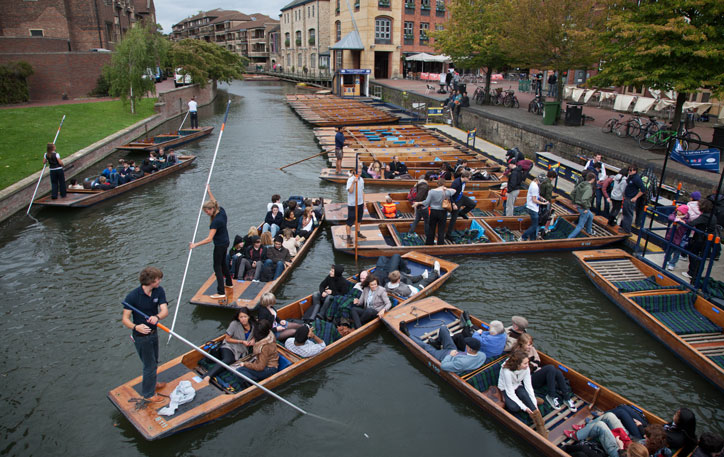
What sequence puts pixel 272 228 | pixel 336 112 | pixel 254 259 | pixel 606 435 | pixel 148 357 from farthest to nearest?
pixel 336 112 → pixel 272 228 → pixel 254 259 → pixel 148 357 → pixel 606 435

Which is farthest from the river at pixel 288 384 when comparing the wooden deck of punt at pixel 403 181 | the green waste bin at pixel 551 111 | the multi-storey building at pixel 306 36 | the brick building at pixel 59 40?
the multi-storey building at pixel 306 36

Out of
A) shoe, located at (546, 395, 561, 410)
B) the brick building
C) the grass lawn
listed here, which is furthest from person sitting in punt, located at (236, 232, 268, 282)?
the brick building

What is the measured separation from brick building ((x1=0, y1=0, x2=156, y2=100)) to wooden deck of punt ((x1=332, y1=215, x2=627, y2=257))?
30.1 metres

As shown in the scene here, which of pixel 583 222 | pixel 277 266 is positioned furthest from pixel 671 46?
pixel 277 266

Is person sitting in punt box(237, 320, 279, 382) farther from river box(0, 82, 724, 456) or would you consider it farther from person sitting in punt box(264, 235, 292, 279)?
person sitting in punt box(264, 235, 292, 279)

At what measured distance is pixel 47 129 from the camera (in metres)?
22.2

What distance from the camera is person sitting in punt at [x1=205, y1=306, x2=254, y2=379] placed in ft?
23.7

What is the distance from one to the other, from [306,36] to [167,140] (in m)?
51.5

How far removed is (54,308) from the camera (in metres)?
9.25

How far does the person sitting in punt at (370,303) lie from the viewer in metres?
8.37

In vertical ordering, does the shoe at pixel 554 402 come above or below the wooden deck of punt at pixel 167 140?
below

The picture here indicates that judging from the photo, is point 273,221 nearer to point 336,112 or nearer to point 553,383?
point 553,383

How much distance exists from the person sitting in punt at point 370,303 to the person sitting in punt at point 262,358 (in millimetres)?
1810

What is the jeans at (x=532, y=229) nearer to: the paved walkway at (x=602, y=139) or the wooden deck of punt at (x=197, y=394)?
the paved walkway at (x=602, y=139)
